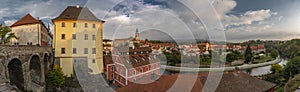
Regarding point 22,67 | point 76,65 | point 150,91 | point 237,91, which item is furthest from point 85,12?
point 237,91

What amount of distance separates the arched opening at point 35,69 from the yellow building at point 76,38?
3546 millimetres

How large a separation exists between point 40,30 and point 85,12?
4799 mm

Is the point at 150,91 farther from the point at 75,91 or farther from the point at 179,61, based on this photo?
the point at 179,61

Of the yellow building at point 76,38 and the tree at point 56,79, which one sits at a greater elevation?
the yellow building at point 76,38

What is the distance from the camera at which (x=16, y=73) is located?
9.68 metres

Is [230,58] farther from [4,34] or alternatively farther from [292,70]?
[4,34]

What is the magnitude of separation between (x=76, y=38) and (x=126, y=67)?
4880mm

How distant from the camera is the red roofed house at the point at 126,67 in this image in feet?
52.9

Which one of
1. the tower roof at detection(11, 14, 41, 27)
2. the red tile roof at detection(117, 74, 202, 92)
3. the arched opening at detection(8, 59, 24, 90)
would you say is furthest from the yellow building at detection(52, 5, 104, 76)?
→ the red tile roof at detection(117, 74, 202, 92)

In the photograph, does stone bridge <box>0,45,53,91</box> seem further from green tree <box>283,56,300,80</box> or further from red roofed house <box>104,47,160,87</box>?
green tree <box>283,56,300,80</box>

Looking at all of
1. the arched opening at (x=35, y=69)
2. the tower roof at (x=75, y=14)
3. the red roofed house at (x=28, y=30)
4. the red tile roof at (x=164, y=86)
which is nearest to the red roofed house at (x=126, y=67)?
the tower roof at (x=75, y=14)

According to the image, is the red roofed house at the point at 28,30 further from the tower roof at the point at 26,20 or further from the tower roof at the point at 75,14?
the tower roof at the point at 75,14

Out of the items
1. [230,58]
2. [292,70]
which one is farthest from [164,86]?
[230,58]

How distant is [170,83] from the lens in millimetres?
7777
